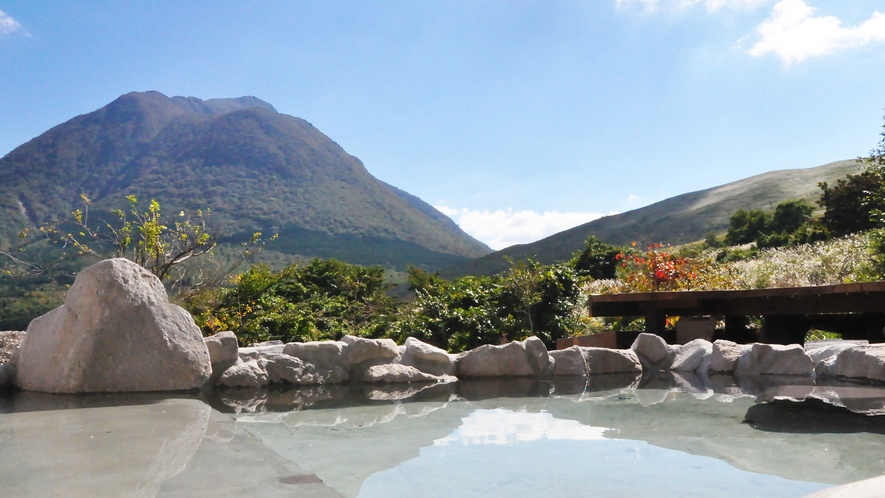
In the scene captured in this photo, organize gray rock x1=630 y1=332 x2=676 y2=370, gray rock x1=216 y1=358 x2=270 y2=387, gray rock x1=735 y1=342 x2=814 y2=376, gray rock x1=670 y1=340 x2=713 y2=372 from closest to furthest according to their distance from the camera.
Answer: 1. gray rock x1=216 y1=358 x2=270 y2=387
2. gray rock x1=735 y1=342 x2=814 y2=376
3. gray rock x1=670 y1=340 x2=713 y2=372
4. gray rock x1=630 y1=332 x2=676 y2=370

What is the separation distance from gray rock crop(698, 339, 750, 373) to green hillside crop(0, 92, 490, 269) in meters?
70.1

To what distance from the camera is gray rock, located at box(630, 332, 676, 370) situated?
600 cm

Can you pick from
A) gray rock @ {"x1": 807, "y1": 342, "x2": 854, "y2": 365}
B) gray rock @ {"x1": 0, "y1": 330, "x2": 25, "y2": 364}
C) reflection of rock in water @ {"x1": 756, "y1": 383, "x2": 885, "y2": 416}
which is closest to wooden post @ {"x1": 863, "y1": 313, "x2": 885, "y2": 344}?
gray rock @ {"x1": 807, "y1": 342, "x2": 854, "y2": 365}

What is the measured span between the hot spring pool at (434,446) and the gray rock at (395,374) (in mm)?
925

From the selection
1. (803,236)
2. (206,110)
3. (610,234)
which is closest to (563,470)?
(803,236)

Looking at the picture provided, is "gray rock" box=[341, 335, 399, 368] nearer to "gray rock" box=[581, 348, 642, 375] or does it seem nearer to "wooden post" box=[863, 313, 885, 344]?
"gray rock" box=[581, 348, 642, 375]

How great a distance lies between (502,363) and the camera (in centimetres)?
567

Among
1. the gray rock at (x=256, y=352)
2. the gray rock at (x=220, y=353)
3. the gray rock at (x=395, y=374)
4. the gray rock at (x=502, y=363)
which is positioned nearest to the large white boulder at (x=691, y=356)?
the gray rock at (x=502, y=363)

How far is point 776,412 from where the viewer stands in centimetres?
347

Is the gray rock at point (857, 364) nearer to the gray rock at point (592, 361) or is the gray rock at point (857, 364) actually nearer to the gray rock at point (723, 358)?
the gray rock at point (723, 358)

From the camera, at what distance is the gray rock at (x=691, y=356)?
19.1 feet

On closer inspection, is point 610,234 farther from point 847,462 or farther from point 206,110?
point 206,110

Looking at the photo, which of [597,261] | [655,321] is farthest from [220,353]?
[597,261]

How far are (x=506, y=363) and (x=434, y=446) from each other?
278 centimetres
